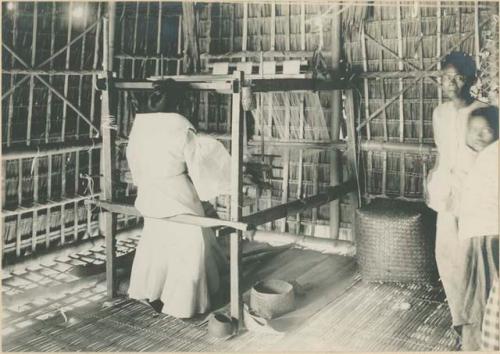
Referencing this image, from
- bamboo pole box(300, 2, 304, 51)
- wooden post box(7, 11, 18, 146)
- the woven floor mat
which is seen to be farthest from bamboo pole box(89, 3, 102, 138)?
the woven floor mat

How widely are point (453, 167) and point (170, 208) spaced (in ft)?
7.74

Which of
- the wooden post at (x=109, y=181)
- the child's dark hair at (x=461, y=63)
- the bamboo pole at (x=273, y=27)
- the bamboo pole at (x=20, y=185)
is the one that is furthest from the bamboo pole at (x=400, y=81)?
the bamboo pole at (x=20, y=185)

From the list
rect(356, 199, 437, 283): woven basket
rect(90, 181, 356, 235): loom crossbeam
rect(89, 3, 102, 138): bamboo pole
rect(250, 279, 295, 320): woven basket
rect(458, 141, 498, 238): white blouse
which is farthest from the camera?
rect(89, 3, 102, 138): bamboo pole

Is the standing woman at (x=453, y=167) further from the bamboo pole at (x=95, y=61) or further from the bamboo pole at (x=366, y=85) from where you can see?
the bamboo pole at (x=95, y=61)

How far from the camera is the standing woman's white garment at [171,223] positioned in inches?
174

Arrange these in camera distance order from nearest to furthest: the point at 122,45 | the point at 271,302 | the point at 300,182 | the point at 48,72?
the point at 271,302 < the point at 48,72 < the point at 300,182 < the point at 122,45

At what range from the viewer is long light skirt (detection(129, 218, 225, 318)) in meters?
4.54

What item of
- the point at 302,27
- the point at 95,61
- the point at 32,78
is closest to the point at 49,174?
the point at 32,78

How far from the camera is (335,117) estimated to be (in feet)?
20.8

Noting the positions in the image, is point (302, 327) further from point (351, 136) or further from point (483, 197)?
point (351, 136)

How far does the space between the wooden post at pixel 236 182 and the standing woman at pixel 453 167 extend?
1539 millimetres

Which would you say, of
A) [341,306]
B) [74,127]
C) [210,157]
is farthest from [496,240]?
[74,127]

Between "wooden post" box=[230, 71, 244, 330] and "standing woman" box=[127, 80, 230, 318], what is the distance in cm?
41

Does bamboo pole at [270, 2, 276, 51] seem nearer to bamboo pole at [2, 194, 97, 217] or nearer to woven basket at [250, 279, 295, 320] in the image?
bamboo pole at [2, 194, 97, 217]
